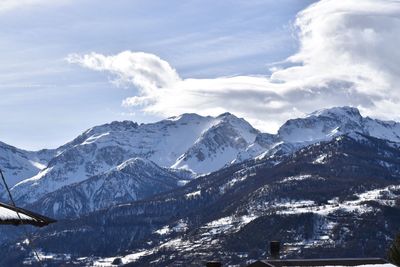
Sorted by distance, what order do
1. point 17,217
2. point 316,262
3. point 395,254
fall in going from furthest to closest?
point 395,254, point 316,262, point 17,217

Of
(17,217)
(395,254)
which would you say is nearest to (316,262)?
(395,254)

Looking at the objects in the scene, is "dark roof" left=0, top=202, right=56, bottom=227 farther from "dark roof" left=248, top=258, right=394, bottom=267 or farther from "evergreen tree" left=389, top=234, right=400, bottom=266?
"evergreen tree" left=389, top=234, right=400, bottom=266

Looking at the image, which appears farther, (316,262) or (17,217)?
(316,262)

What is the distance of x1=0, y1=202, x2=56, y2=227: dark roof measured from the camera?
55.5 ft

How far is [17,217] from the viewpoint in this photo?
56.4ft

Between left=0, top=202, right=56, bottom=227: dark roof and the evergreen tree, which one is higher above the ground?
left=0, top=202, right=56, bottom=227: dark roof

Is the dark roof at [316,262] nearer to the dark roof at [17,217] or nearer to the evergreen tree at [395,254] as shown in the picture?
the evergreen tree at [395,254]

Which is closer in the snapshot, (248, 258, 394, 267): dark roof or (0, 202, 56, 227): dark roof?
(0, 202, 56, 227): dark roof

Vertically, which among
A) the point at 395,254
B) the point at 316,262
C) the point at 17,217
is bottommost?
the point at 395,254

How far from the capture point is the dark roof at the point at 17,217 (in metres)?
16.9

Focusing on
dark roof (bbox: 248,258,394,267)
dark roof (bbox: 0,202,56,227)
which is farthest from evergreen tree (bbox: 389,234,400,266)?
dark roof (bbox: 0,202,56,227)

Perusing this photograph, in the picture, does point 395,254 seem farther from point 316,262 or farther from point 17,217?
point 17,217

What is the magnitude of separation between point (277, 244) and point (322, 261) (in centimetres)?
1871

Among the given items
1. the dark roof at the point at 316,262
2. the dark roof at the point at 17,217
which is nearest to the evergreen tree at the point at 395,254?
the dark roof at the point at 316,262
